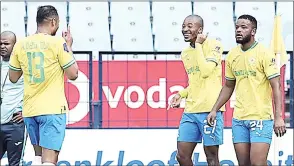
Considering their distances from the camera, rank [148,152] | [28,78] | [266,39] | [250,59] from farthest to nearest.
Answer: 1. [266,39]
2. [148,152]
3. [250,59]
4. [28,78]

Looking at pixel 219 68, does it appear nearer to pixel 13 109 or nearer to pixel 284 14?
pixel 13 109

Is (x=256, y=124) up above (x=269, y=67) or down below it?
below

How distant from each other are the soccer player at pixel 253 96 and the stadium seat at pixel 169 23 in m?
6.45

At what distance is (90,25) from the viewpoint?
12.9 m

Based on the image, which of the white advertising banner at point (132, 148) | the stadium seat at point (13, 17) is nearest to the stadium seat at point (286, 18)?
the white advertising banner at point (132, 148)

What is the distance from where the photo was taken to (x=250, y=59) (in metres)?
6.21

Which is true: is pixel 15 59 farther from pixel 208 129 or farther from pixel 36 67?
pixel 208 129

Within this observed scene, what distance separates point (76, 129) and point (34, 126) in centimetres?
307

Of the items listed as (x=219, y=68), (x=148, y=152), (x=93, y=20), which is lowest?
(x=148, y=152)

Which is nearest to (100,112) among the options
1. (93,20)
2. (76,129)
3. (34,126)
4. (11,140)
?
(76,129)

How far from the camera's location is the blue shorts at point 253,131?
615cm

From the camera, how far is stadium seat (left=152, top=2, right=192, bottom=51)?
12.9 meters

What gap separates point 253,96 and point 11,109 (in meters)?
2.60

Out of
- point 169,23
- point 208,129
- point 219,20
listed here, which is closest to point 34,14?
point 169,23
